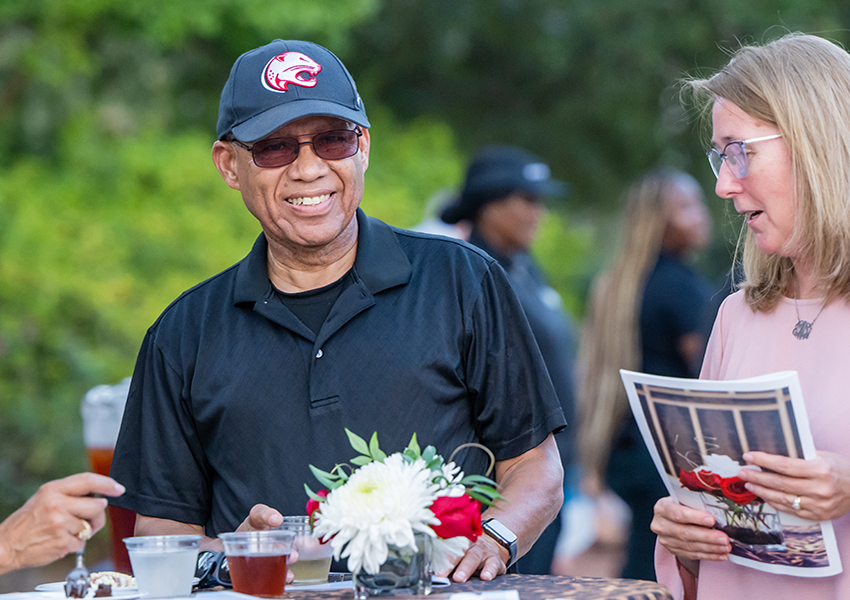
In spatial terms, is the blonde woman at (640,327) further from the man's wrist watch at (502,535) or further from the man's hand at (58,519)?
the man's hand at (58,519)

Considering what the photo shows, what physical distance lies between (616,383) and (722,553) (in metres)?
3.34

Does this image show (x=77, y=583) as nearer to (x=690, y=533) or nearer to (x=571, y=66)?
(x=690, y=533)

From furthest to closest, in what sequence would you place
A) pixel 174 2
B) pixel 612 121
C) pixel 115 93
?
pixel 612 121 → pixel 115 93 → pixel 174 2

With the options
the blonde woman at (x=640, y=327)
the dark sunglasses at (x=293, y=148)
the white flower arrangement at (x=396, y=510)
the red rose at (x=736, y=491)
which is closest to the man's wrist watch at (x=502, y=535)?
the white flower arrangement at (x=396, y=510)

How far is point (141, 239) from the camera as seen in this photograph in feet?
25.6

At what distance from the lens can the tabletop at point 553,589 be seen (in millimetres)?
1881

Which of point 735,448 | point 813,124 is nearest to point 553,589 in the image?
point 735,448

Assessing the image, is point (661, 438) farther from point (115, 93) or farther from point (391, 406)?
point (115, 93)

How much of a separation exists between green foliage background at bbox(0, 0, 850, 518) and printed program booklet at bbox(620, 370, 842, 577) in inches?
136

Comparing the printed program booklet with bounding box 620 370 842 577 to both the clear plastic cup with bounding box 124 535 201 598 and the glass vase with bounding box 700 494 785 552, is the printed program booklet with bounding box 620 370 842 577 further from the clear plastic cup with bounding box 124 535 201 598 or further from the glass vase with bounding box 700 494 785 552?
the clear plastic cup with bounding box 124 535 201 598

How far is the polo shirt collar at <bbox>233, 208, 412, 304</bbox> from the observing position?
8.48 ft

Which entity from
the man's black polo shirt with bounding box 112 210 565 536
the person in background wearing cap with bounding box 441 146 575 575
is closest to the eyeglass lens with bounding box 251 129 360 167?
the man's black polo shirt with bounding box 112 210 565 536

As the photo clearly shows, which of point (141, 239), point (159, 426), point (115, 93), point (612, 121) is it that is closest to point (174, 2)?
point (115, 93)

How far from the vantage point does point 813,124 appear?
2113mm
